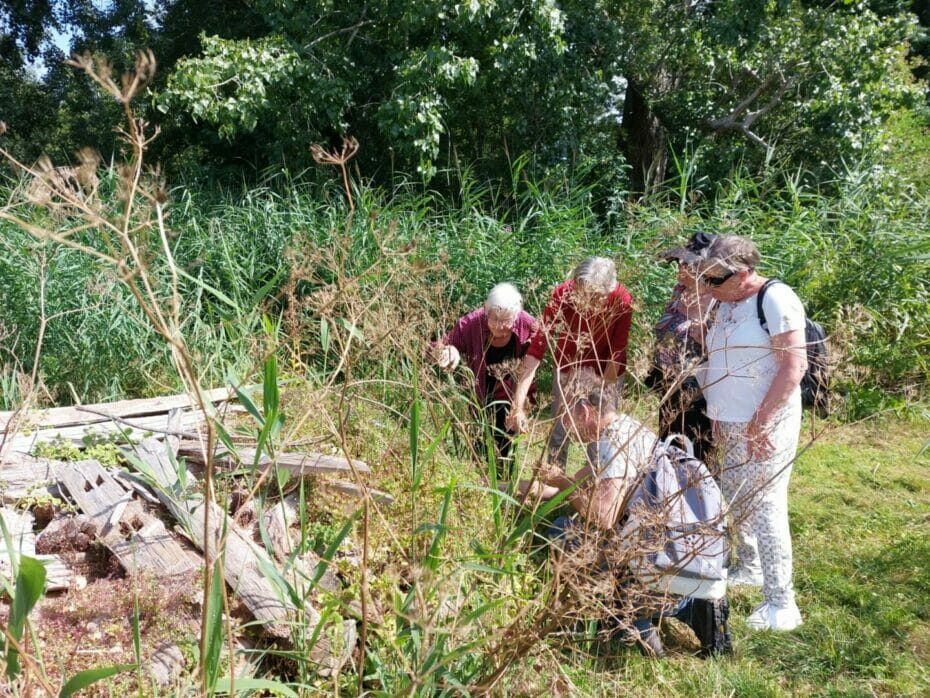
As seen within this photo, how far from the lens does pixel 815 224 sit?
22.2ft

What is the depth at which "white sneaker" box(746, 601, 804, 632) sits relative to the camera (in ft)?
10.2

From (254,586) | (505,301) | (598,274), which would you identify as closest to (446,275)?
(505,301)

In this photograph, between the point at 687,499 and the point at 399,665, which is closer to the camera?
the point at 399,665

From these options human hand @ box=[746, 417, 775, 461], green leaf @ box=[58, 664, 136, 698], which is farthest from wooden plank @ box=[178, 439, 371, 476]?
green leaf @ box=[58, 664, 136, 698]

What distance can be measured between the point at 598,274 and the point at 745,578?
1.70 metres

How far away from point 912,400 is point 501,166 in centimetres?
556

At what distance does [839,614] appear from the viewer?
3256 mm

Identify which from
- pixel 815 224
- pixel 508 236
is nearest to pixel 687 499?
pixel 508 236

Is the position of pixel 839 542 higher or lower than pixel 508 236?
lower

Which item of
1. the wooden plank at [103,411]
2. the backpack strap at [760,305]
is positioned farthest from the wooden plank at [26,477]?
the backpack strap at [760,305]

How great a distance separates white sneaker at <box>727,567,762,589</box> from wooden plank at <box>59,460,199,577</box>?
8.05ft

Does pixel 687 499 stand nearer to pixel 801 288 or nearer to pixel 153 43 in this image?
pixel 801 288

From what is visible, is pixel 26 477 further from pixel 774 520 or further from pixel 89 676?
pixel 774 520

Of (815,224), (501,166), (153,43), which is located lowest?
(815,224)
